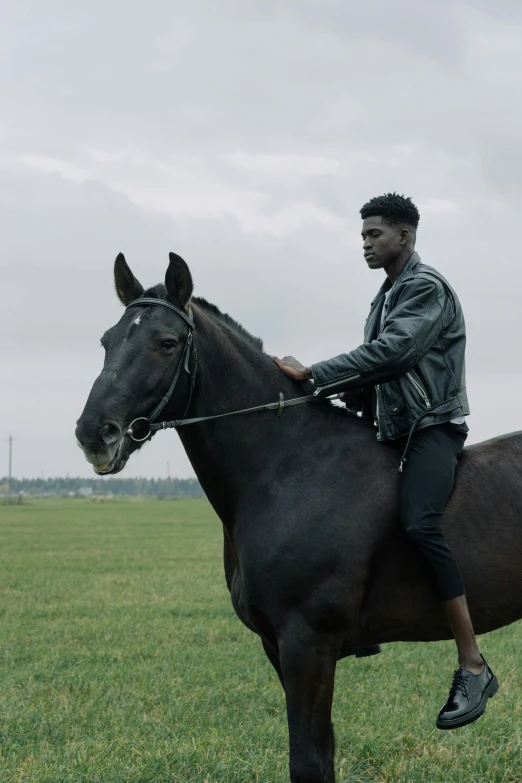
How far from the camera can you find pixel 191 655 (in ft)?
34.5

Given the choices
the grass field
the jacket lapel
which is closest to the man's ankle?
the grass field

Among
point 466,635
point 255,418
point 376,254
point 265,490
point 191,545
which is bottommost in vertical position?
point 191,545

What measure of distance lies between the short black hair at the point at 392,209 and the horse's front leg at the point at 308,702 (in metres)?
2.55

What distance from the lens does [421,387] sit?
4941 mm

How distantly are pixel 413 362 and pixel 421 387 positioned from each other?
0.23 metres

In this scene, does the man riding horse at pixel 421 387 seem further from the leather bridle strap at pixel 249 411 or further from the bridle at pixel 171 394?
the bridle at pixel 171 394

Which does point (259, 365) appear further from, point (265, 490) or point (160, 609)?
point (160, 609)

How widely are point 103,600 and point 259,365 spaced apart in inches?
482

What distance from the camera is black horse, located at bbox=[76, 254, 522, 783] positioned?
4.46 metres

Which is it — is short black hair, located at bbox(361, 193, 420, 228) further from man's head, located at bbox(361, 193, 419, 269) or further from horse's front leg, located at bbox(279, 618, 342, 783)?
horse's front leg, located at bbox(279, 618, 342, 783)

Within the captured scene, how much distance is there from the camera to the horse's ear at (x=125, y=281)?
16.3 ft

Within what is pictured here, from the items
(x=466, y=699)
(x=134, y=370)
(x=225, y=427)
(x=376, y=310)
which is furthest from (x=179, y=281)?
(x=466, y=699)

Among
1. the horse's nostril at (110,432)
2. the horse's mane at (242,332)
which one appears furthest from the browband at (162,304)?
the horse's nostril at (110,432)

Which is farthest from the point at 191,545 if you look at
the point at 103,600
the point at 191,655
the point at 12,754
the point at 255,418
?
the point at 255,418
